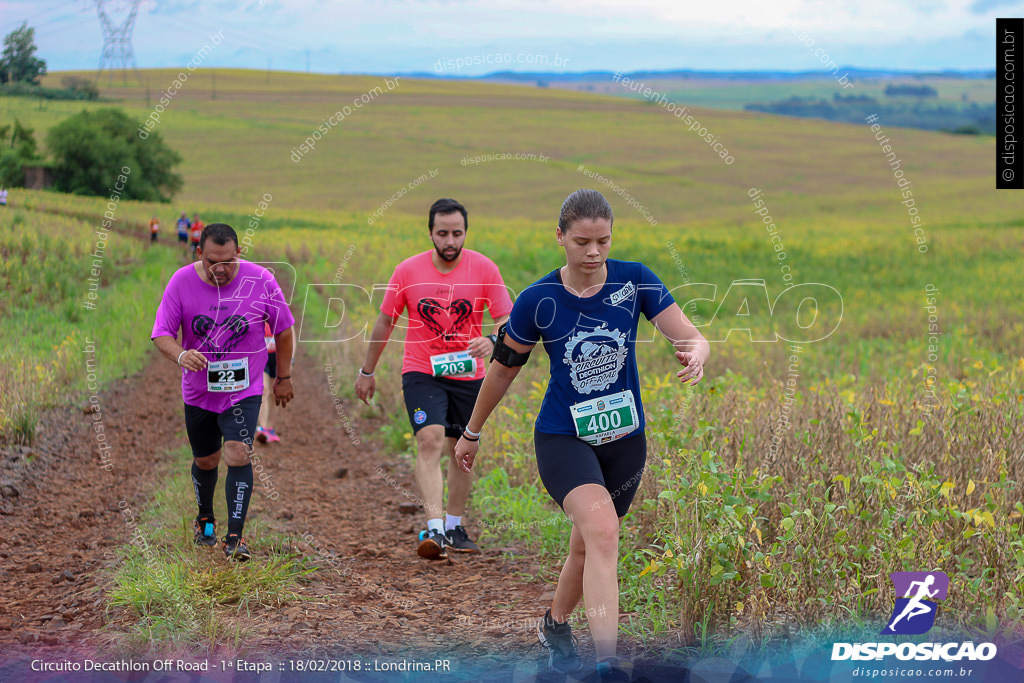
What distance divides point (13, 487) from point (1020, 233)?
32.3 metres

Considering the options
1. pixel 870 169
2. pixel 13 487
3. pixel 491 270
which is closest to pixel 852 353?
pixel 491 270

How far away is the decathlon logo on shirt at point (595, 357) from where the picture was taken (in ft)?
12.9

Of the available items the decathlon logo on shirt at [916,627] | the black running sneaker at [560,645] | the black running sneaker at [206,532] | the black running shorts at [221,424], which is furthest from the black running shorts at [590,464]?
the black running sneaker at [206,532]

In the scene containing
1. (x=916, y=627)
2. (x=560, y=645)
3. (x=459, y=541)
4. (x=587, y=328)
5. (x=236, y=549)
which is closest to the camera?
(x=587, y=328)

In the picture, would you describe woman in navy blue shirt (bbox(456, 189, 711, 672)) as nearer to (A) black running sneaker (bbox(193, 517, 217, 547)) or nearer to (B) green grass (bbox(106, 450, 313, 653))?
(B) green grass (bbox(106, 450, 313, 653))

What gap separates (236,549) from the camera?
5.62m

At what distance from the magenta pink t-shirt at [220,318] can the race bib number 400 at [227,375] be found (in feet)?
0.12

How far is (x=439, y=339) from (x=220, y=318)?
4.75ft

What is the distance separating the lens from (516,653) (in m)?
4.53

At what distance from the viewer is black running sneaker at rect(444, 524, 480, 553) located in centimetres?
633

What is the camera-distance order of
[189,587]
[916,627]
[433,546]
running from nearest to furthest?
1. [916,627]
2. [189,587]
3. [433,546]

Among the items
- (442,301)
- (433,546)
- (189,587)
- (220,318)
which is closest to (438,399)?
(442,301)

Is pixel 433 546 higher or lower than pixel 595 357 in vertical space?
lower

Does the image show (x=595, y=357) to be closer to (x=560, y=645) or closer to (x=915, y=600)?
(x=560, y=645)
